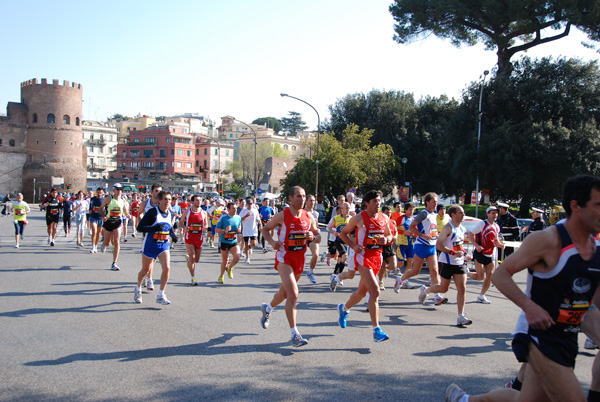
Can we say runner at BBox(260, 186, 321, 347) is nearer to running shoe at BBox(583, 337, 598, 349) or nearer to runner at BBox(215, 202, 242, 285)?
running shoe at BBox(583, 337, 598, 349)

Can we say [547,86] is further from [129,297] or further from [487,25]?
[129,297]

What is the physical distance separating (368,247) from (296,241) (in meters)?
0.98

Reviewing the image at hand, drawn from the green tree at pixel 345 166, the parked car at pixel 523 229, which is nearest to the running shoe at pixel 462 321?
the parked car at pixel 523 229

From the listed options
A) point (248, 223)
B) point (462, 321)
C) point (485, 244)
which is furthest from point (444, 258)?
point (248, 223)

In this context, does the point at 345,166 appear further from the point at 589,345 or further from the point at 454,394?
the point at 454,394

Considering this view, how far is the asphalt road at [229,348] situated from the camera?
475 centimetres

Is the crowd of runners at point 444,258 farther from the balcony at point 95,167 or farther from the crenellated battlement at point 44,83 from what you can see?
the balcony at point 95,167

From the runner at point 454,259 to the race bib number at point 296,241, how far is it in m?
2.36

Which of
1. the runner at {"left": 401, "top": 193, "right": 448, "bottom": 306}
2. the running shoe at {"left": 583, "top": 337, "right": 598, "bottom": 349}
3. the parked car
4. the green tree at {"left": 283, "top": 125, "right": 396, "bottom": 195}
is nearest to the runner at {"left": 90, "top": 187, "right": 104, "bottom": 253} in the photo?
the runner at {"left": 401, "top": 193, "right": 448, "bottom": 306}

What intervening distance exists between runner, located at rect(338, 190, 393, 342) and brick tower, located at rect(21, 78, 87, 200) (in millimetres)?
78395

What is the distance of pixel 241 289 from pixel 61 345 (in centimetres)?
448

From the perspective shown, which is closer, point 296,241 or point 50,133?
point 296,241

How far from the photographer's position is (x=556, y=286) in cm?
310

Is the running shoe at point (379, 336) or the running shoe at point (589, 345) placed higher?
the running shoe at point (379, 336)
